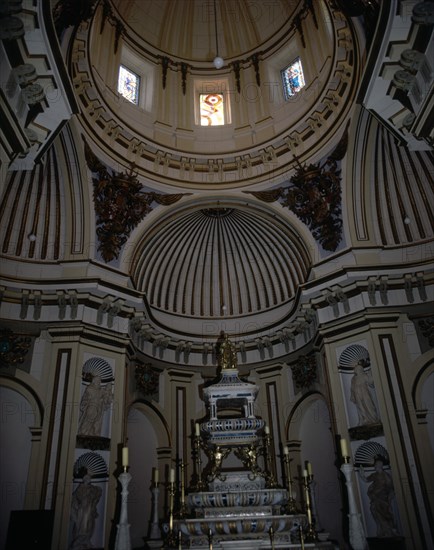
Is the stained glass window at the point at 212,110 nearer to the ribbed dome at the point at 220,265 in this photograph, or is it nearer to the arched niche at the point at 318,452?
the ribbed dome at the point at 220,265

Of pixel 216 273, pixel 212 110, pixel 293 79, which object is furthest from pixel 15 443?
pixel 293 79

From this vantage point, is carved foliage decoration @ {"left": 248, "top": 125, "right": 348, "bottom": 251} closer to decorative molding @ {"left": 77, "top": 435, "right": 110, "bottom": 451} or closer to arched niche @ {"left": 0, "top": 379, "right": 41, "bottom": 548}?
decorative molding @ {"left": 77, "top": 435, "right": 110, "bottom": 451}

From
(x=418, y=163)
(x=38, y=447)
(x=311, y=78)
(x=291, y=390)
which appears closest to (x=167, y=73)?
(x=311, y=78)

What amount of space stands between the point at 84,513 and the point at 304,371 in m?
8.15

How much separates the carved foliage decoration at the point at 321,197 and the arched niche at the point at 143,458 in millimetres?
8509

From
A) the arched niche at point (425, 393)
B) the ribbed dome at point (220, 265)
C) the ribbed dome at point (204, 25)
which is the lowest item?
the arched niche at point (425, 393)

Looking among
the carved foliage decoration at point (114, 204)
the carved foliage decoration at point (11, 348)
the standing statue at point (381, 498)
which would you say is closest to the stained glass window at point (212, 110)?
the carved foliage decoration at point (114, 204)

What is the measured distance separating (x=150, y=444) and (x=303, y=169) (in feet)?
35.9

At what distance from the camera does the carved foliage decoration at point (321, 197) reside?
48.8 ft

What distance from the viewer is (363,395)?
1251 cm

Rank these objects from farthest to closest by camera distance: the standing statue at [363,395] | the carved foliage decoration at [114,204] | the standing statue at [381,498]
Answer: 1. the carved foliage decoration at [114,204]
2. the standing statue at [363,395]
3. the standing statue at [381,498]

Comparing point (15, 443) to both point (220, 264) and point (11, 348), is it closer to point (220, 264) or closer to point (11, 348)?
point (11, 348)

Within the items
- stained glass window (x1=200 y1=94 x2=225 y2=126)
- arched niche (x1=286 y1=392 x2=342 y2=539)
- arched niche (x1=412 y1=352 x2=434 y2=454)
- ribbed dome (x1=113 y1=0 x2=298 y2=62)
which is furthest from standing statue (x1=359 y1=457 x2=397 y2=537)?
ribbed dome (x1=113 y1=0 x2=298 y2=62)

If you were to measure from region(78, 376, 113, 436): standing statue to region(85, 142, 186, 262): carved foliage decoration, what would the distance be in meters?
4.12
